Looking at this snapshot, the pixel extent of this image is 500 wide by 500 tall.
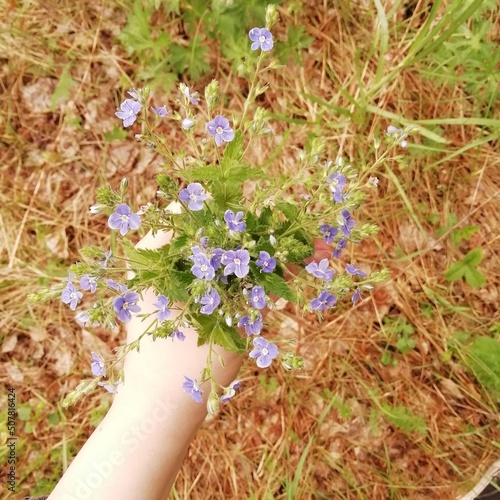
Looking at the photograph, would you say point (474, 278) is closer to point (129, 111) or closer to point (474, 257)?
point (474, 257)

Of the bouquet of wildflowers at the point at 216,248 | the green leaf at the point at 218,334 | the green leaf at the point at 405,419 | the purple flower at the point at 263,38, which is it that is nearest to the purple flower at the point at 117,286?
the bouquet of wildflowers at the point at 216,248

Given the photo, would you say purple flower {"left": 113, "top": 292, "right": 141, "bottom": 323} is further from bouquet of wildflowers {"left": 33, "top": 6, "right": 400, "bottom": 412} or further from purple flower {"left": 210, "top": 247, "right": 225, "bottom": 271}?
purple flower {"left": 210, "top": 247, "right": 225, "bottom": 271}

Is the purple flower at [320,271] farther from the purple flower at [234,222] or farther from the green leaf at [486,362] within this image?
the green leaf at [486,362]

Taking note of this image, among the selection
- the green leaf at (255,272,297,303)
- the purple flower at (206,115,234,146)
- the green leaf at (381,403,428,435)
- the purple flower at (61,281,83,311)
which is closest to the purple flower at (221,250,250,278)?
the green leaf at (255,272,297,303)

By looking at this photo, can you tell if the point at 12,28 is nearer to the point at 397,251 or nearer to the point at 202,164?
the point at 202,164

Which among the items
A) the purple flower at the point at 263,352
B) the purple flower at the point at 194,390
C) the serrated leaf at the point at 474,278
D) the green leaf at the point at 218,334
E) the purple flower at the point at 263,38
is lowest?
the serrated leaf at the point at 474,278

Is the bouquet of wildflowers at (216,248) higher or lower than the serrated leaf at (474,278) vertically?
higher
